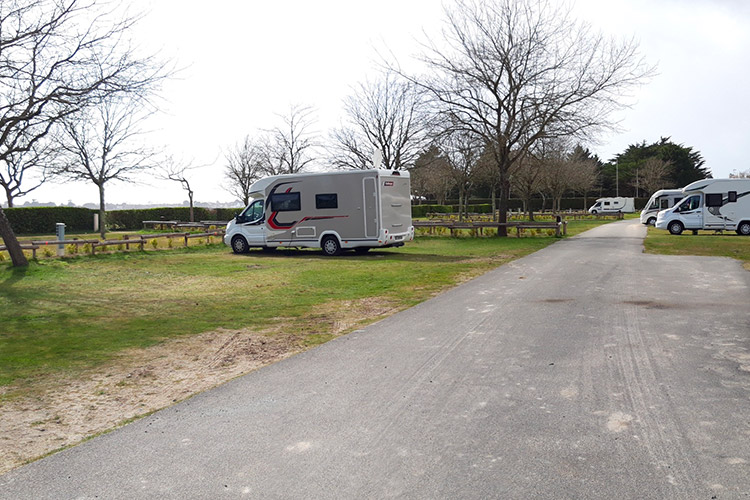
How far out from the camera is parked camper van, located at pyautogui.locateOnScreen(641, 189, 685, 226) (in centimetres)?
3809

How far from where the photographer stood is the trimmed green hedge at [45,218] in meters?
34.8

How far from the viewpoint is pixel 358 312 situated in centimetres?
892

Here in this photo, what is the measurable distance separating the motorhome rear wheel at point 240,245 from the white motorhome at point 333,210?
706 mm

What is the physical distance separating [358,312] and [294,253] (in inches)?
471

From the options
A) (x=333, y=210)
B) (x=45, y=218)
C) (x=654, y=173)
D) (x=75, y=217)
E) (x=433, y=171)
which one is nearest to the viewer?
(x=333, y=210)

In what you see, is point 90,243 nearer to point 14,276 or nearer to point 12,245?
point 12,245

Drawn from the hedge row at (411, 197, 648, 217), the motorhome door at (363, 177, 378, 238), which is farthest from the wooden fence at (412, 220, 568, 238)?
the hedge row at (411, 197, 648, 217)

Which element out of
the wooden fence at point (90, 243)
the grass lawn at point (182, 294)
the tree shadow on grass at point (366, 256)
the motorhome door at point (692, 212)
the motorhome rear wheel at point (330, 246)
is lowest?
the grass lawn at point (182, 294)

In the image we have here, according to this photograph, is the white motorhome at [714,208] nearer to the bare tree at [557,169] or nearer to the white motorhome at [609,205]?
the bare tree at [557,169]

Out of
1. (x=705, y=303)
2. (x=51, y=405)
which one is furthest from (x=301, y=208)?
(x=51, y=405)

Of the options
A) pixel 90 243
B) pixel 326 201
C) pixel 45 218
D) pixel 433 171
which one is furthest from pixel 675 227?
pixel 45 218

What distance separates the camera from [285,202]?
1955 centimetres

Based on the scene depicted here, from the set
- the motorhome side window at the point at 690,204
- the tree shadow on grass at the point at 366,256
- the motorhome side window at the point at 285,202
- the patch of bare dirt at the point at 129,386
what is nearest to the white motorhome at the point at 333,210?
the motorhome side window at the point at 285,202

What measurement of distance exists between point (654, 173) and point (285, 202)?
60.3 m
